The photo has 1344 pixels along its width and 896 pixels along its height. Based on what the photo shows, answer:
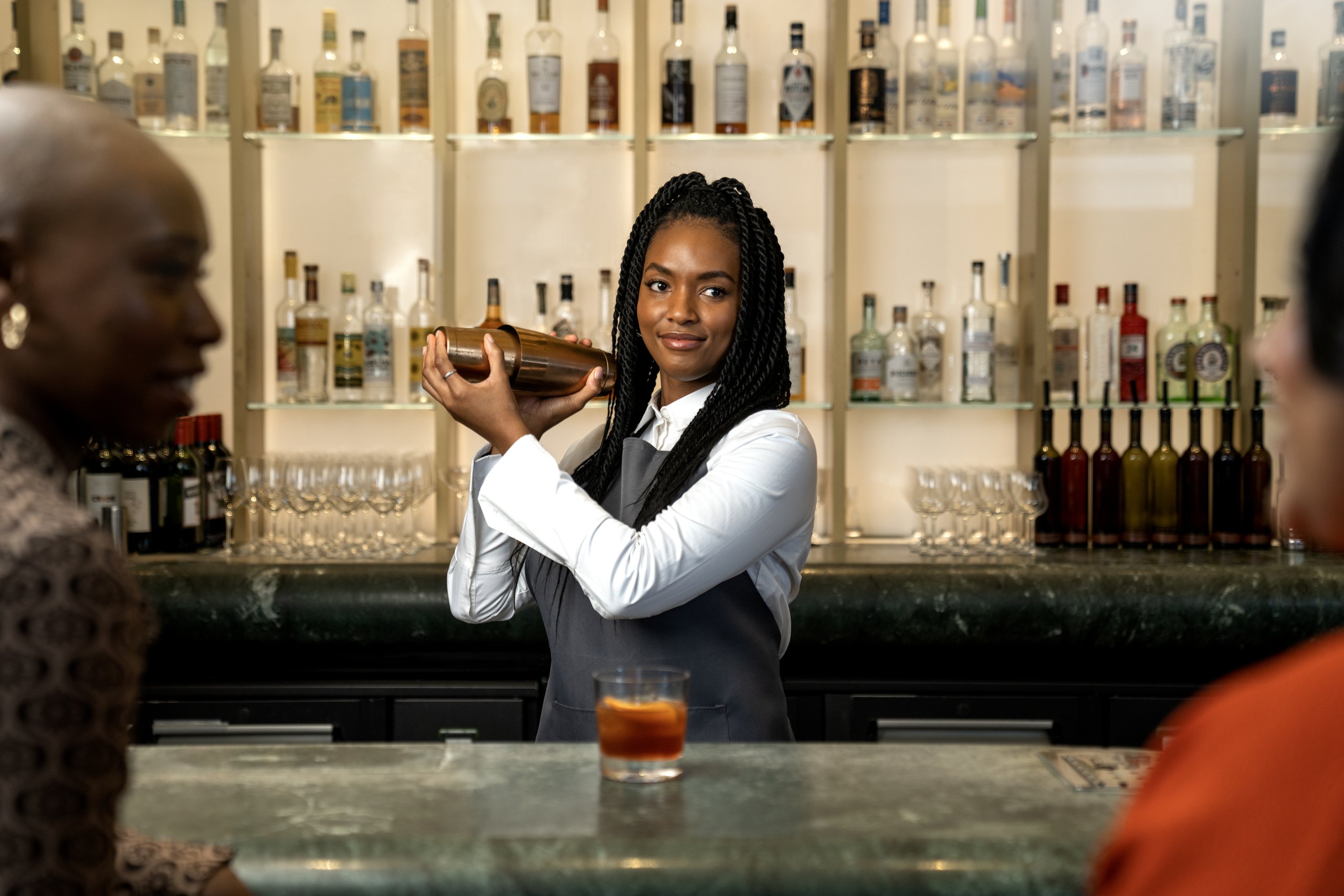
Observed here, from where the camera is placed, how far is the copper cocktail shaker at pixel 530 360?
68.1 inches

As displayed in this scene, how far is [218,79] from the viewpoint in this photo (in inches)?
123

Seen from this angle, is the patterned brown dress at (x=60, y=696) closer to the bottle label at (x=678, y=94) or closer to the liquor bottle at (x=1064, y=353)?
the bottle label at (x=678, y=94)

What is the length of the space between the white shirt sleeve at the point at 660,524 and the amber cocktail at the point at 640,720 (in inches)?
14.9

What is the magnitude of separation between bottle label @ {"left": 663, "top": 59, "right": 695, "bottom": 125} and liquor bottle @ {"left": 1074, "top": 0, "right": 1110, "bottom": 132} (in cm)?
93

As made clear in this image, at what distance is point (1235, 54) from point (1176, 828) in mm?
3125

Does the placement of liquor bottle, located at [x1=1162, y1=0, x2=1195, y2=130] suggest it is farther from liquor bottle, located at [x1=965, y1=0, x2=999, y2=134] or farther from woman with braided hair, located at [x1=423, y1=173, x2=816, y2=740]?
woman with braided hair, located at [x1=423, y1=173, x2=816, y2=740]

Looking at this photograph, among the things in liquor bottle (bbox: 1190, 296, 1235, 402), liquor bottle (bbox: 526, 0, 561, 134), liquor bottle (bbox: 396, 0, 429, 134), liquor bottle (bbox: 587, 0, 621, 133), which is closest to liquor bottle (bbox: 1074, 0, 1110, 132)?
liquor bottle (bbox: 1190, 296, 1235, 402)

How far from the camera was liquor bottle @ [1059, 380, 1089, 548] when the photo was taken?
118 inches

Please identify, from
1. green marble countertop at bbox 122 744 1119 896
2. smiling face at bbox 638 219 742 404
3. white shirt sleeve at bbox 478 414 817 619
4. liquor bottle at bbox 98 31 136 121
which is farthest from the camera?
liquor bottle at bbox 98 31 136 121

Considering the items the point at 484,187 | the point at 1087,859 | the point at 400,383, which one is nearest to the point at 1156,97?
the point at 484,187

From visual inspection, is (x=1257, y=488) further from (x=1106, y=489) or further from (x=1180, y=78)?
(x=1180, y=78)

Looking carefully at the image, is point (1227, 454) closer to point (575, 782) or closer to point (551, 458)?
point (551, 458)

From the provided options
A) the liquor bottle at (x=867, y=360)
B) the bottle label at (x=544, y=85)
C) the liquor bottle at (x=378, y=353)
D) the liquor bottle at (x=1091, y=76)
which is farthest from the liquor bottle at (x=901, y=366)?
the liquor bottle at (x=378, y=353)

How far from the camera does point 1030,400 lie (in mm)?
3117
